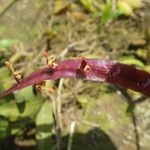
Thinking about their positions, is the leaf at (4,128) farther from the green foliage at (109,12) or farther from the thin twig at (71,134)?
the green foliage at (109,12)

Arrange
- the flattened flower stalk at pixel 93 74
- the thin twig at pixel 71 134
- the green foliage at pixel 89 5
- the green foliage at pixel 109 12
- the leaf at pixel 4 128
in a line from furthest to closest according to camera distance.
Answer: the green foliage at pixel 89 5 → the green foliage at pixel 109 12 → the thin twig at pixel 71 134 → the leaf at pixel 4 128 → the flattened flower stalk at pixel 93 74

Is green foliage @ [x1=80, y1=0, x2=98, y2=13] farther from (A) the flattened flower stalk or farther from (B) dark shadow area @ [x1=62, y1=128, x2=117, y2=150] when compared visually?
(A) the flattened flower stalk

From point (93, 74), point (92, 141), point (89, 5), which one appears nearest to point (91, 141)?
point (92, 141)

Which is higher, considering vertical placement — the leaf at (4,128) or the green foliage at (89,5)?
the green foliage at (89,5)

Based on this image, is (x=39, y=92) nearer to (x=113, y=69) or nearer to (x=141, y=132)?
(x=141, y=132)

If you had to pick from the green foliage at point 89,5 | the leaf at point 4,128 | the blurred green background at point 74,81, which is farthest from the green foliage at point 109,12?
the leaf at point 4,128

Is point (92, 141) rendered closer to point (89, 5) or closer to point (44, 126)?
point (44, 126)
